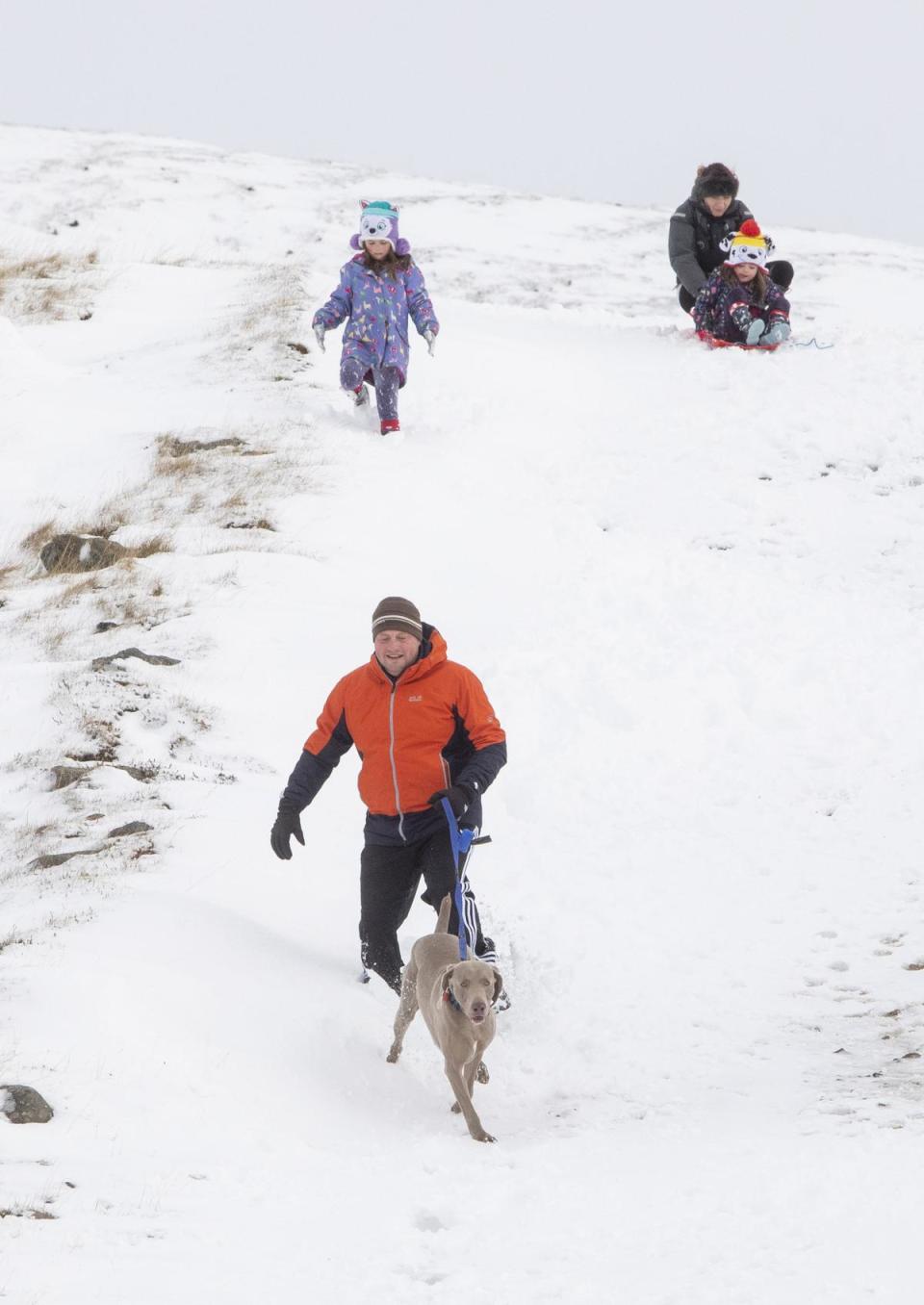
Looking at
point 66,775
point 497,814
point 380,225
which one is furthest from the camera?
point 380,225

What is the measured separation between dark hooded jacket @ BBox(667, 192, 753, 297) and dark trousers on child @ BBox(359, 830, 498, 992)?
12.2 metres

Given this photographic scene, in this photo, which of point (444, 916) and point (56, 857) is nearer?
point (444, 916)

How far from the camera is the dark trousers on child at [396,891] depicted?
223 inches

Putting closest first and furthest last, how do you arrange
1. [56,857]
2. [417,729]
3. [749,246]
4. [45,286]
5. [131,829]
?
[417,729], [56,857], [131,829], [749,246], [45,286]

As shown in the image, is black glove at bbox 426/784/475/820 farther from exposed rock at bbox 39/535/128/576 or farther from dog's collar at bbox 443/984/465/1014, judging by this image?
exposed rock at bbox 39/535/128/576

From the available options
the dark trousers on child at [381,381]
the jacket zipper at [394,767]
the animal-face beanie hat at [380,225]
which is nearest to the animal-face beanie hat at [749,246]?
the animal-face beanie hat at [380,225]

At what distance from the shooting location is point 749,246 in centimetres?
1512

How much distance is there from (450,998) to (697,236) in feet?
44.9

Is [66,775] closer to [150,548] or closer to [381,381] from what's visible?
[150,548]

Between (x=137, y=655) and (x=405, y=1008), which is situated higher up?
(x=137, y=655)

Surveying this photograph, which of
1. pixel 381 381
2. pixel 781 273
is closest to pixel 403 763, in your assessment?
pixel 381 381

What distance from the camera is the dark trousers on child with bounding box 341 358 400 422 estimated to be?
12.9m

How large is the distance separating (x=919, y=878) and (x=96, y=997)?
454 cm

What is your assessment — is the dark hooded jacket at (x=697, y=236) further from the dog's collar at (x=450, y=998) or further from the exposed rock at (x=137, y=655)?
the dog's collar at (x=450, y=998)
